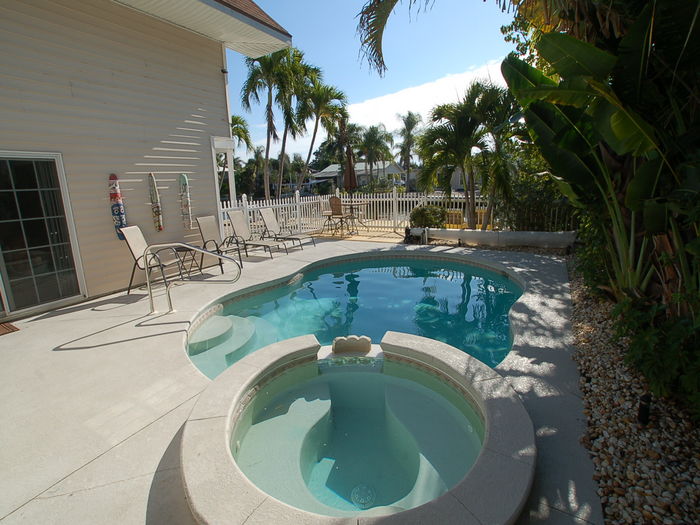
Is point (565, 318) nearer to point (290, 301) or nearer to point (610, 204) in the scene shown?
point (610, 204)

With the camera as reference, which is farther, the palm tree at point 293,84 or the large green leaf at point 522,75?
the palm tree at point 293,84

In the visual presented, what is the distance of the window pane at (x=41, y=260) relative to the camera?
5.48 metres

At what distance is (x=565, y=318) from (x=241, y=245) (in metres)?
7.60

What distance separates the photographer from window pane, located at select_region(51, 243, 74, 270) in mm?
5748

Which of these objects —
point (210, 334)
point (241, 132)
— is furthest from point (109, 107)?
point (241, 132)

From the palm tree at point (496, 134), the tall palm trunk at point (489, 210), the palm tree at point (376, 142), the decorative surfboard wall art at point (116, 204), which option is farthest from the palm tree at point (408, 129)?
the decorative surfboard wall art at point (116, 204)

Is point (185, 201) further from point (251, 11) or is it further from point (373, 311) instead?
point (373, 311)

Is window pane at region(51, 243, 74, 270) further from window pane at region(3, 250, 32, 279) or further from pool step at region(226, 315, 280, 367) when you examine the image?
pool step at region(226, 315, 280, 367)

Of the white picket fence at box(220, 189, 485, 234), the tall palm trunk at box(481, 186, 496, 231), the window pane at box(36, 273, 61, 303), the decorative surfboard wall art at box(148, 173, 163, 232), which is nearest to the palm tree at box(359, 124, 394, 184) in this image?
the white picket fence at box(220, 189, 485, 234)

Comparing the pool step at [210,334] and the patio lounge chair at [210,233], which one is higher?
the patio lounge chair at [210,233]

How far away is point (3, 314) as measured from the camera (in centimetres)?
516

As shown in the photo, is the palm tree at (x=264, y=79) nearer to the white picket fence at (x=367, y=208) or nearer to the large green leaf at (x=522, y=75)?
the white picket fence at (x=367, y=208)

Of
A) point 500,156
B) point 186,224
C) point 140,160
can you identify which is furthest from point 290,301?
point 500,156

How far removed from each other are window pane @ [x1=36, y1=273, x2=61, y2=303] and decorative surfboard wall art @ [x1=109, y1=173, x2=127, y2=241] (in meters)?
1.18
